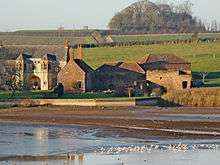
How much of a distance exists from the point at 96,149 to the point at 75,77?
1345 inches

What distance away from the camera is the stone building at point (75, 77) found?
7225cm

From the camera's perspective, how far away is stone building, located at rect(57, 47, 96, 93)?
7225 cm

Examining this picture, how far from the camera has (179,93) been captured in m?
65.2

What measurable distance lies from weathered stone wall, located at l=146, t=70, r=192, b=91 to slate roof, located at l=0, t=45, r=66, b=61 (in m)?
11.3

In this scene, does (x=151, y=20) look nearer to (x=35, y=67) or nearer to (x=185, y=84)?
(x=35, y=67)

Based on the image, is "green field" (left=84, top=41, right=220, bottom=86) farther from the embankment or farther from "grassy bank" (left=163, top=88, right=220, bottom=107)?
the embankment

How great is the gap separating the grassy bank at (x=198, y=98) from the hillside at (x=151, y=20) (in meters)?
67.2

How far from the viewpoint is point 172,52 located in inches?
3802

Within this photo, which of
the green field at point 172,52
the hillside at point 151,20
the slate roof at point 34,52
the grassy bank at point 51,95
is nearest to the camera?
the grassy bank at point 51,95

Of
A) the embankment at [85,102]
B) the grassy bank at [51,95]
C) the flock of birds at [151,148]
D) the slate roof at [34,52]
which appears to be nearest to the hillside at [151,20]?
the slate roof at [34,52]

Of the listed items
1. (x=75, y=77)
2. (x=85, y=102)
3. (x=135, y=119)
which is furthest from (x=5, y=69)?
(x=135, y=119)

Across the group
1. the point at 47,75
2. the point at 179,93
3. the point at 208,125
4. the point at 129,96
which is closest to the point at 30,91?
the point at 47,75

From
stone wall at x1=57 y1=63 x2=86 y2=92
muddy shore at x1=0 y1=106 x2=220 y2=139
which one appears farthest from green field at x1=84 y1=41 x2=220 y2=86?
muddy shore at x1=0 y1=106 x2=220 y2=139

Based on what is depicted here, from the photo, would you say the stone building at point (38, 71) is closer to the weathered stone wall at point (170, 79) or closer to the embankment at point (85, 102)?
the weathered stone wall at point (170, 79)
